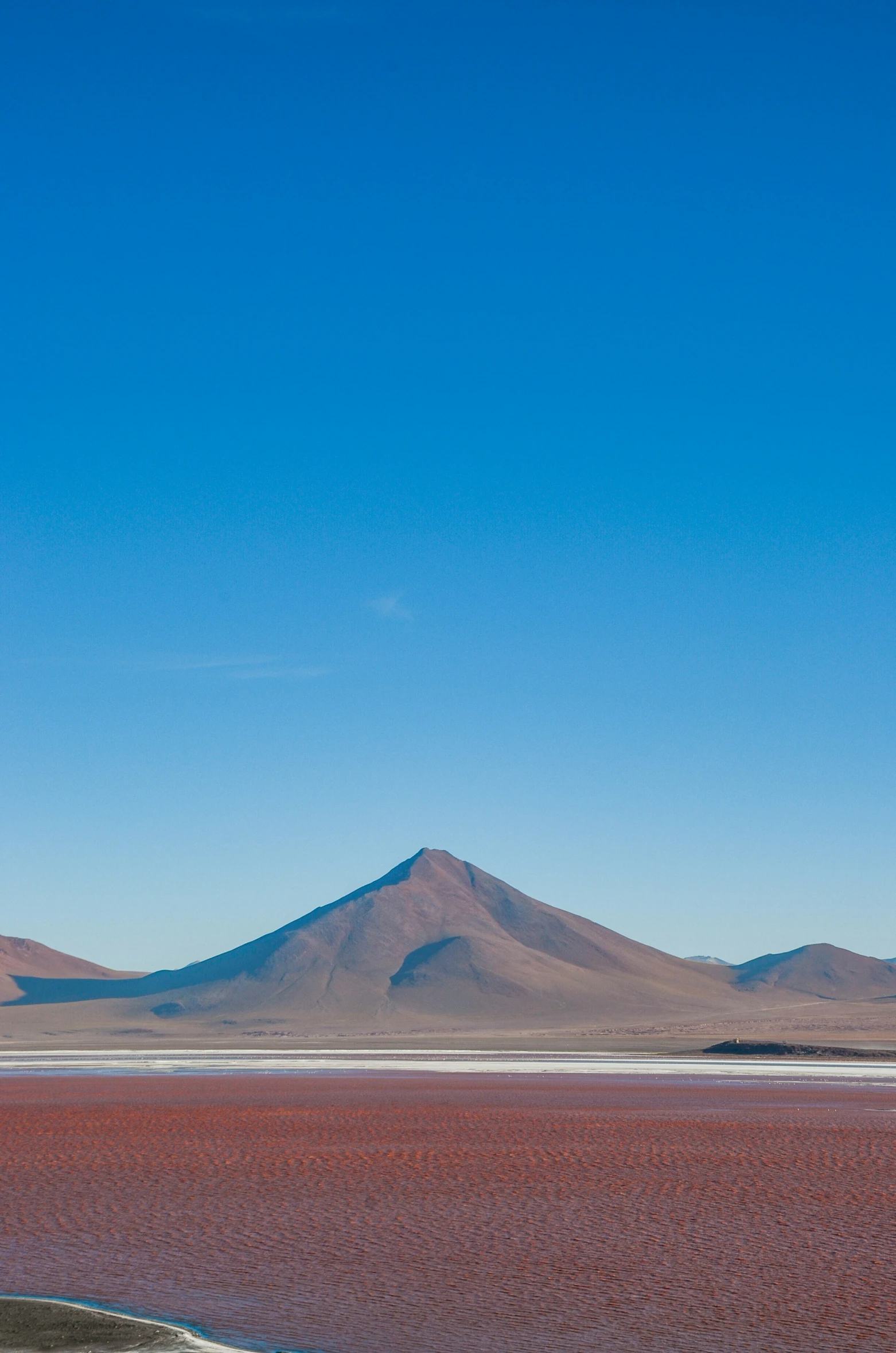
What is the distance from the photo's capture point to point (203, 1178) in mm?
19266

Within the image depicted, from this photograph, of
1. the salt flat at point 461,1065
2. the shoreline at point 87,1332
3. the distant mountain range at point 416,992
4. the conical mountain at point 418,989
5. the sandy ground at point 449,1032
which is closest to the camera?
the shoreline at point 87,1332

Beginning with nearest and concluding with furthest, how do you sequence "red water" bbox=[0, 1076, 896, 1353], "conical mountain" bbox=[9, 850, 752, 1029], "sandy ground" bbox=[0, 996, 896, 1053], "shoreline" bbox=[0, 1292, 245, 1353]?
"shoreline" bbox=[0, 1292, 245, 1353], "red water" bbox=[0, 1076, 896, 1353], "sandy ground" bbox=[0, 996, 896, 1053], "conical mountain" bbox=[9, 850, 752, 1029]

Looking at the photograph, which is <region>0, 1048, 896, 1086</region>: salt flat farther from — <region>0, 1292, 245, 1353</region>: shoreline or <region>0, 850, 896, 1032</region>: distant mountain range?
<region>0, 850, 896, 1032</region>: distant mountain range

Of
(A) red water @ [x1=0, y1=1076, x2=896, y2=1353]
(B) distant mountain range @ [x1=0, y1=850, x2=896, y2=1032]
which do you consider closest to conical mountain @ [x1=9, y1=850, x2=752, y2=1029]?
(B) distant mountain range @ [x1=0, y1=850, x2=896, y2=1032]

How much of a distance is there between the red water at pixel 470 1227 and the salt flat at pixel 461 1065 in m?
20.5

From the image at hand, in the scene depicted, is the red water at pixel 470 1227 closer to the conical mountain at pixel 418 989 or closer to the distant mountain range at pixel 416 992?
the distant mountain range at pixel 416 992

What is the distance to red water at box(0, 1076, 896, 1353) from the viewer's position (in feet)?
35.5

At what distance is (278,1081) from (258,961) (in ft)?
507

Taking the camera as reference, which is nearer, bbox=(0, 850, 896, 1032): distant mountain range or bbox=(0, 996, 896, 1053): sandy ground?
bbox=(0, 996, 896, 1053): sandy ground

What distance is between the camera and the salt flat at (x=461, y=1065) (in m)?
49.3

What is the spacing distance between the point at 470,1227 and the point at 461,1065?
42.1 meters

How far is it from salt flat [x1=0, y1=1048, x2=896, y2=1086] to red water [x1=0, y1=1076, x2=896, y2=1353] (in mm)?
20468

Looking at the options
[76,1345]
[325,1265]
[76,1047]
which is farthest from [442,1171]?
[76,1047]

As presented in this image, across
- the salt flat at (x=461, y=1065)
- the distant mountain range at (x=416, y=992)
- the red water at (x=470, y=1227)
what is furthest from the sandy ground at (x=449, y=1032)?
the red water at (x=470, y=1227)
